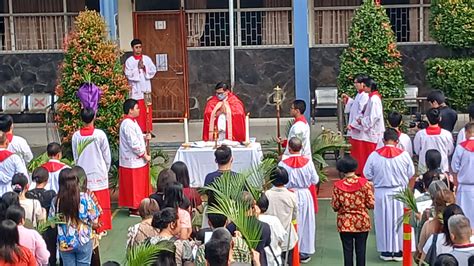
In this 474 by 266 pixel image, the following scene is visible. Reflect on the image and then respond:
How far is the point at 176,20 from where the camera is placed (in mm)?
20781

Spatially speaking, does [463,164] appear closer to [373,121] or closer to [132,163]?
[373,121]

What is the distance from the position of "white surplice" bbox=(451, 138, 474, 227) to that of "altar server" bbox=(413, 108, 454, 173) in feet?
1.52

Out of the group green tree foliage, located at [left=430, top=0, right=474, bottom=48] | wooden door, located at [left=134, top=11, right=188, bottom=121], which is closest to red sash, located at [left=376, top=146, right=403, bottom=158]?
green tree foliage, located at [left=430, top=0, right=474, bottom=48]

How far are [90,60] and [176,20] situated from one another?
19.4ft

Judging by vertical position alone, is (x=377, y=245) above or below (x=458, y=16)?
below

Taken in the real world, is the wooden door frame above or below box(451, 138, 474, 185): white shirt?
above

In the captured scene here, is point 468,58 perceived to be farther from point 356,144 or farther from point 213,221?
point 213,221

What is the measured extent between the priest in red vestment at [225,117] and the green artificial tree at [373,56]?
2279 mm

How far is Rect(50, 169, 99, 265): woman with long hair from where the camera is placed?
976 cm

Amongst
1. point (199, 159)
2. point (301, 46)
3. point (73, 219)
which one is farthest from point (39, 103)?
point (73, 219)

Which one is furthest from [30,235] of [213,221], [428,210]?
[428,210]

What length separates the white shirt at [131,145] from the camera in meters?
13.9

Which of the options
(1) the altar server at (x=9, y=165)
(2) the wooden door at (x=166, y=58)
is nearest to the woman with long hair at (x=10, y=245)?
(1) the altar server at (x=9, y=165)

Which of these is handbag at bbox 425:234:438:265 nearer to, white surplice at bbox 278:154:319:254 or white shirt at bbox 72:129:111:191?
white surplice at bbox 278:154:319:254
